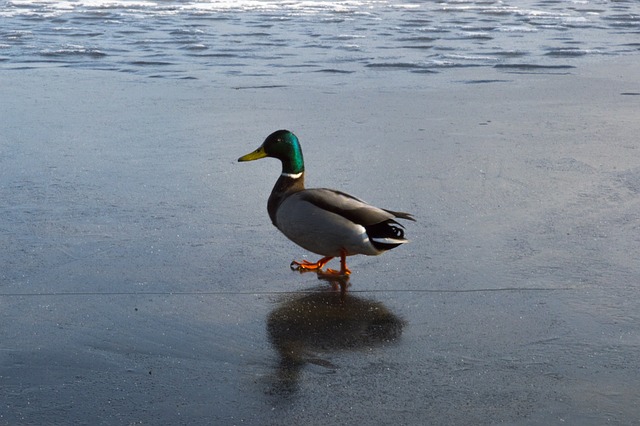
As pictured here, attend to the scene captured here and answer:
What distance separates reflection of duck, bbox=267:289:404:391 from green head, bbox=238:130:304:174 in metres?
0.73

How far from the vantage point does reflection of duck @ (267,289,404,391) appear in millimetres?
3824

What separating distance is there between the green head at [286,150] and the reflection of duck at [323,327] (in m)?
0.73

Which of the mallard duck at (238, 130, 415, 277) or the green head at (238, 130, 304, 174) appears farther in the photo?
the green head at (238, 130, 304, 174)

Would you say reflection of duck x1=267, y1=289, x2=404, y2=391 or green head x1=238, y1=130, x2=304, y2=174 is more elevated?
green head x1=238, y1=130, x2=304, y2=174

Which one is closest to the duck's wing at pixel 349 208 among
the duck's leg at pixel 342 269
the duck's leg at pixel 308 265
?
the duck's leg at pixel 342 269

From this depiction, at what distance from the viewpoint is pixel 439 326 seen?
4.14 meters

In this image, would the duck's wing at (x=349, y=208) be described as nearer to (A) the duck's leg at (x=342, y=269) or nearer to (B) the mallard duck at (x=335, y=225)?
(B) the mallard duck at (x=335, y=225)

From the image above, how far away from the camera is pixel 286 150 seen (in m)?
5.11

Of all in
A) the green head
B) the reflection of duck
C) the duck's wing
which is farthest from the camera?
the green head

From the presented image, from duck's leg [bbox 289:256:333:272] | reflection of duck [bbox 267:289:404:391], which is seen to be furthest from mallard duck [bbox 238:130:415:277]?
reflection of duck [bbox 267:289:404:391]

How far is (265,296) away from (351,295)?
368mm

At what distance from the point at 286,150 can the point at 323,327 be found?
1.23 metres

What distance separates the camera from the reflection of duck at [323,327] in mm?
3824

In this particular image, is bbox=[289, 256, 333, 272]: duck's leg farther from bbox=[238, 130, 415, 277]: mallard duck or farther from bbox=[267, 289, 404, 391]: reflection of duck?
bbox=[267, 289, 404, 391]: reflection of duck
